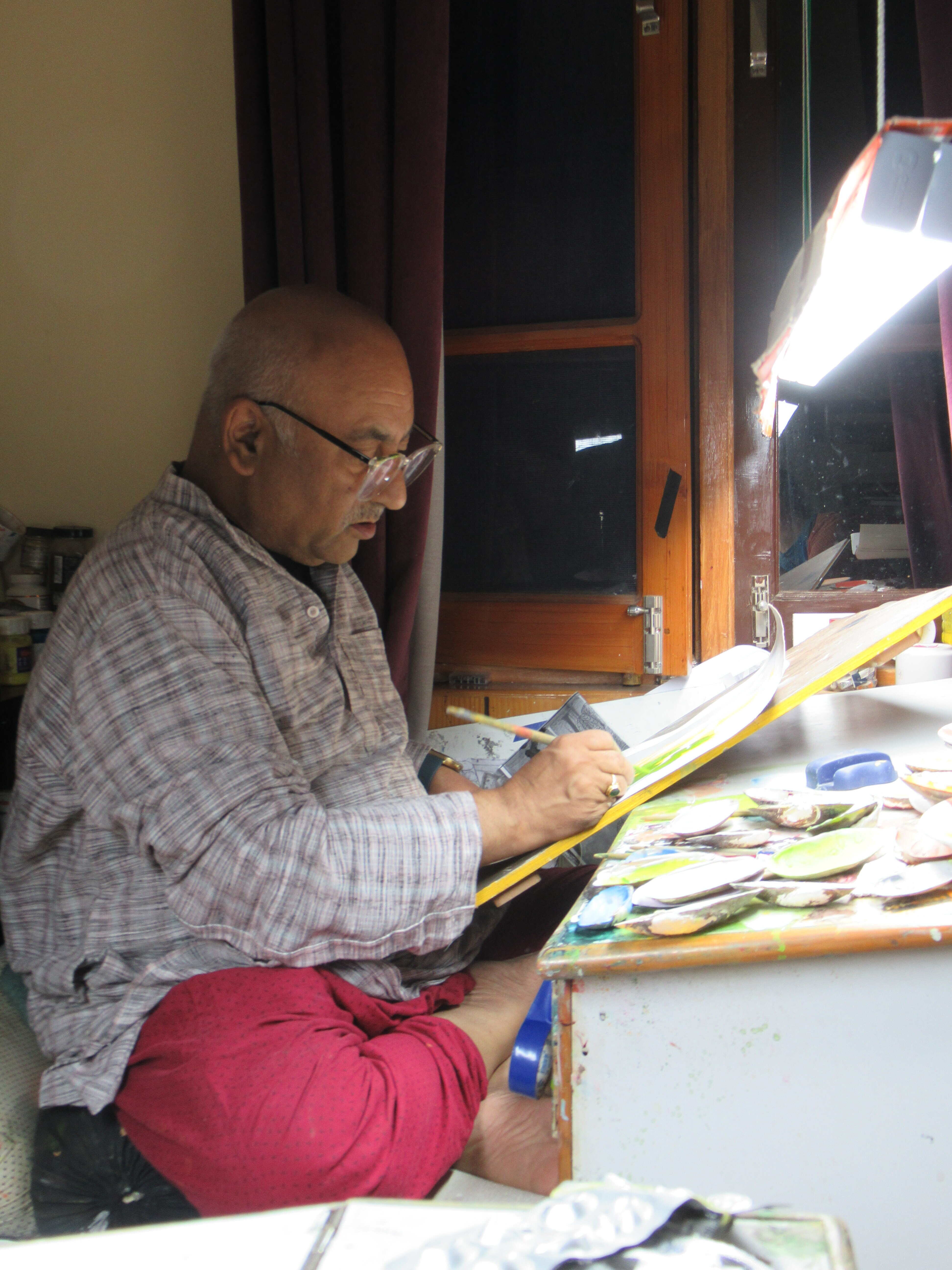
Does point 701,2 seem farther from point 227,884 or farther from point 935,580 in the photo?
point 227,884

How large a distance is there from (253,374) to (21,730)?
0.52 m

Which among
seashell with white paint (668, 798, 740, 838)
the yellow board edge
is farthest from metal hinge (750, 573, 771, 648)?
seashell with white paint (668, 798, 740, 838)

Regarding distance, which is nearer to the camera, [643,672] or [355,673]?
[355,673]

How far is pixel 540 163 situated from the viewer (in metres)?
1.99

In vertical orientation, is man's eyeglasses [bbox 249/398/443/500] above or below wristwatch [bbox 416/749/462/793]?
above

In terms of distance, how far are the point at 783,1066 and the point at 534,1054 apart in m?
0.36

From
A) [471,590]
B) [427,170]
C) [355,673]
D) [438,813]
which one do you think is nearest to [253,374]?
[355,673]

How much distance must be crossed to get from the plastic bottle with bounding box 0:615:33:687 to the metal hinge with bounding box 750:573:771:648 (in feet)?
5.19

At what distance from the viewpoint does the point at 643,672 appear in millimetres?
1958

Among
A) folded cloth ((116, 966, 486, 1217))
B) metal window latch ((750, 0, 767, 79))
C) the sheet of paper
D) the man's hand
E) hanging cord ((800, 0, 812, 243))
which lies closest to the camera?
the sheet of paper

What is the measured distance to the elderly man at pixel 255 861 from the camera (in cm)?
81

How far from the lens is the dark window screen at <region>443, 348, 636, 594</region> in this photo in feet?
6.50

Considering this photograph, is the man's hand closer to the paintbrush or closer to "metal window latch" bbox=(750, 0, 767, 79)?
the paintbrush

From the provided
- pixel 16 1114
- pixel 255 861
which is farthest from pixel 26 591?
pixel 255 861
